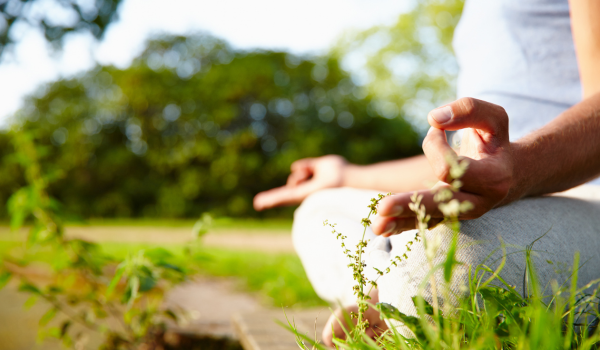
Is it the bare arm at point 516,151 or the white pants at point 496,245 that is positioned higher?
the bare arm at point 516,151

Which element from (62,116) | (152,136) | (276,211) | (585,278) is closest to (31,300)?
(585,278)

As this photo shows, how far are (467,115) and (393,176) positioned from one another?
109 centimetres

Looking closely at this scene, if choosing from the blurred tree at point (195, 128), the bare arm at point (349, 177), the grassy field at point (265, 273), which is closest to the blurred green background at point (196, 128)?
the blurred tree at point (195, 128)

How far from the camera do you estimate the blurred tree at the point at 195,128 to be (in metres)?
11.7

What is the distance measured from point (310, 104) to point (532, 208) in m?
12.2

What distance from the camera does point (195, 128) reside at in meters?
12.2

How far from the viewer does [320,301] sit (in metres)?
3.42

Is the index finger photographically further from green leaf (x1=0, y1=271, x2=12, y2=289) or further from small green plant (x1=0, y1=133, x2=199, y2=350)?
green leaf (x1=0, y1=271, x2=12, y2=289)

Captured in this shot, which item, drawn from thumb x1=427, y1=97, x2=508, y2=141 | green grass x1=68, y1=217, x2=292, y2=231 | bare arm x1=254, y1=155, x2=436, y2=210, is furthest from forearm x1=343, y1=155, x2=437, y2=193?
green grass x1=68, y1=217, x2=292, y2=231

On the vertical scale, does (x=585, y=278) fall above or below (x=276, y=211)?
above

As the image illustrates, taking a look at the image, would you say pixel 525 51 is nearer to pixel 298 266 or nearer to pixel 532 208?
pixel 532 208

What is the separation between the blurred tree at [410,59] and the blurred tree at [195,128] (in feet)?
12.8

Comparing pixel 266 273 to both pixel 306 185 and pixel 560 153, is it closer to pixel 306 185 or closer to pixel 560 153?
pixel 306 185

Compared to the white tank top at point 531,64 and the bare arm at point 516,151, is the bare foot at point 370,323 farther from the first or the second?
the white tank top at point 531,64
